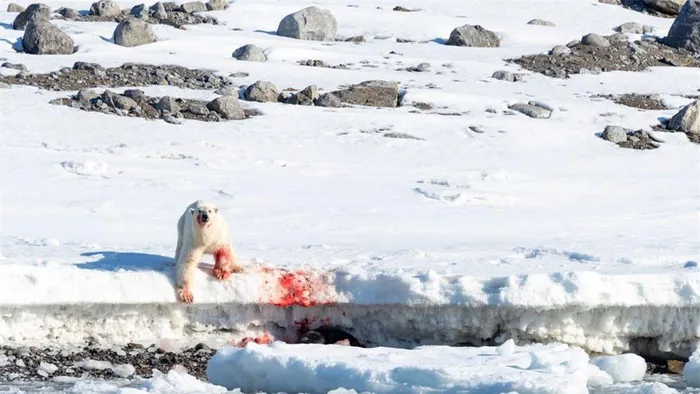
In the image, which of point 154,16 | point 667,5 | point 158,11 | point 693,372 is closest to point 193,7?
point 158,11

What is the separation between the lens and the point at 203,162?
16.0m

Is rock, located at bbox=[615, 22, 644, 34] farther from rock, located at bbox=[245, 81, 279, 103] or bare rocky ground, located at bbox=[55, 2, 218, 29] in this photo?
rock, located at bbox=[245, 81, 279, 103]

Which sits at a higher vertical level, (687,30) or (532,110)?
(687,30)

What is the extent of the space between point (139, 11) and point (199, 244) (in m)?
18.1

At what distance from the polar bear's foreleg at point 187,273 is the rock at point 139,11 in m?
17.7

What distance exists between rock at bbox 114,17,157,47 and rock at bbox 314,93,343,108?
16.8ft

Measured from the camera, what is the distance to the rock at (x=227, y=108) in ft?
61.2

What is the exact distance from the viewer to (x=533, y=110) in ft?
65.9

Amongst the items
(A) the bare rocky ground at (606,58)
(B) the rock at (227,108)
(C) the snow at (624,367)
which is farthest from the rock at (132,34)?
(C) the snow at (624,367)

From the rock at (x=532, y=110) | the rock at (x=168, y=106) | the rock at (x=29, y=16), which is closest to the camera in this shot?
the rock at (x=168, y=106)

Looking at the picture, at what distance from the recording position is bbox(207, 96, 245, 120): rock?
18641mm

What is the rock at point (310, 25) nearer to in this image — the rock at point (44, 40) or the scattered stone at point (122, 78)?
the scattered stone at point (122, 78)

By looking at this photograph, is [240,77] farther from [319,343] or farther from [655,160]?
[319,343]

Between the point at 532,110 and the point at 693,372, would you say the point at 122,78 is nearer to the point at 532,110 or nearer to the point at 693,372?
the point at 532,110
